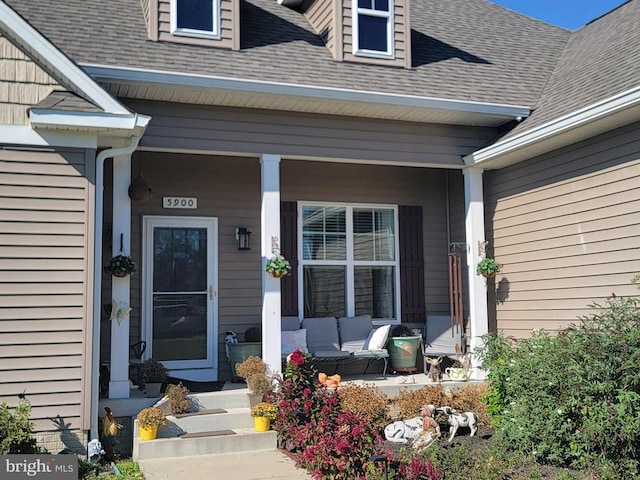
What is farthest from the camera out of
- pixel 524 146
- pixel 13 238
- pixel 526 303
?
pixel 526 303

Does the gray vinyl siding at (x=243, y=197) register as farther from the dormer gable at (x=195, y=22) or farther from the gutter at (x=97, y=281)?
the gutter at (x=97, y=281)

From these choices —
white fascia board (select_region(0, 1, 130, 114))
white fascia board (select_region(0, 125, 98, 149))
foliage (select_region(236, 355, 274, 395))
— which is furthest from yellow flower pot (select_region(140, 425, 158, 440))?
white fascia board (select_region(0, 1, 130, 114))

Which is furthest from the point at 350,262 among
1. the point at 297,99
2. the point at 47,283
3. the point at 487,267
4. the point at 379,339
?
the point at 47,283

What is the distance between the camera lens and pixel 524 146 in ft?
25.1

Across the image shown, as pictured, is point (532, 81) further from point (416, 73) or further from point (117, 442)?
point (117, 442)

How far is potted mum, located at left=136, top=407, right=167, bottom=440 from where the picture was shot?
20.0 ft

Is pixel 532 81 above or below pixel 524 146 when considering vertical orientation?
above

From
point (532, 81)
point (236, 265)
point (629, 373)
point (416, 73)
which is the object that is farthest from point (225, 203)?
point (629, 373)

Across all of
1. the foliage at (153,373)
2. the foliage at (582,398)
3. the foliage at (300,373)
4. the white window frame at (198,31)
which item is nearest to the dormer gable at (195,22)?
the white window frame at (198,31)

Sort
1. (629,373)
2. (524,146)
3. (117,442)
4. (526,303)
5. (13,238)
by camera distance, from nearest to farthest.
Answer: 1. (629,373)
2. (13,238)
3. (117,442)
4. (524,146)
5. (526,303)

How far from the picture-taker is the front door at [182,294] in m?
8.38

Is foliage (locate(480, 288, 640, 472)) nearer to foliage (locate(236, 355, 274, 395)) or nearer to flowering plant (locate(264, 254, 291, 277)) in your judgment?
foliage (locate(236, 355, 274, 395))

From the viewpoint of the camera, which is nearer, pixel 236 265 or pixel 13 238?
pixel 13 238

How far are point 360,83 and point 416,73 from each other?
102 cm
